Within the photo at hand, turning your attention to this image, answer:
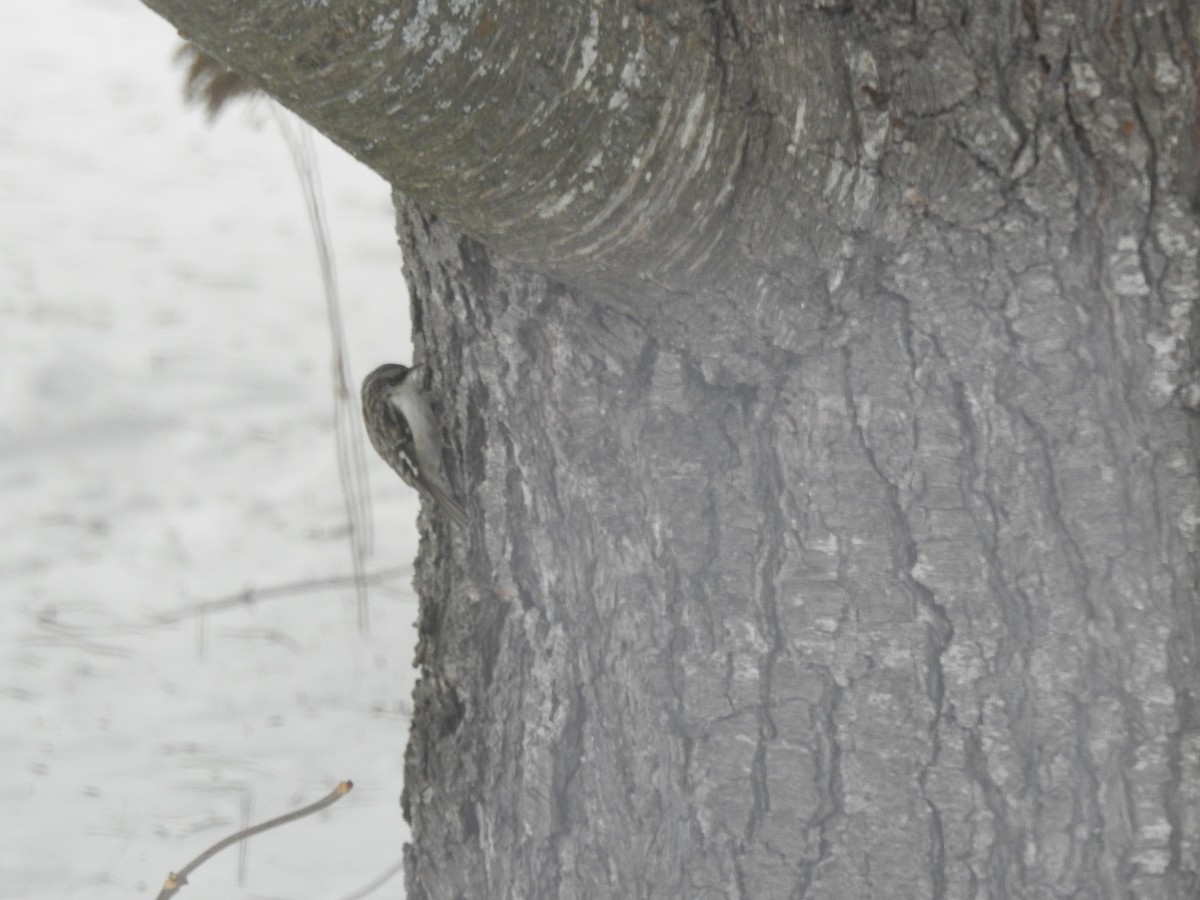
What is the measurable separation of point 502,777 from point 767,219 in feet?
3.11

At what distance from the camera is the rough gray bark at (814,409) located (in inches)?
55.6

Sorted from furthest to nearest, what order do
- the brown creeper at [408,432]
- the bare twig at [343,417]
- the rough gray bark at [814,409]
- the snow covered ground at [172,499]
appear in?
1. the bare twig at [343,417]
2. the snow covered ground at [172,499]
3. the brown creeper at [408,432]
4. the rough gray bark at [814,409]

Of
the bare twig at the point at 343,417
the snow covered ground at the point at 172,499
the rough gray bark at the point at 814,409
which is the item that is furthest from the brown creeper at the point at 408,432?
the snow covered ground at the point at 172,499

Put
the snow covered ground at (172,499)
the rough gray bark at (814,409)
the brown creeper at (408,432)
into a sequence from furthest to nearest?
the snow covered ground at (172,499) < the brown creeper at (408,432) < the rough gray bark at (814,409)

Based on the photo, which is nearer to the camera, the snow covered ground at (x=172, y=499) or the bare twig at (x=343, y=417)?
the snow covered ground at (x=172, y=499)

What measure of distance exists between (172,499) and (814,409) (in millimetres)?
4564

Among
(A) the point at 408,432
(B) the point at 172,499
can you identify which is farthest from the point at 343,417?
(A) the point at 408,432

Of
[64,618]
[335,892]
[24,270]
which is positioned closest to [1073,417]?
[335,892]

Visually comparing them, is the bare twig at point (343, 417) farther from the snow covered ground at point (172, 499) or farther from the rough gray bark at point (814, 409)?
the rough gray bark at point (814, 409)

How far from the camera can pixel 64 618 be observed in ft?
15.6

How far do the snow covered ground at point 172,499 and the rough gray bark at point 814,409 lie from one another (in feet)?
6.55

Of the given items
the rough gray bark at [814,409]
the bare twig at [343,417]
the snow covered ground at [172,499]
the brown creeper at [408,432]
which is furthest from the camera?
the bare twig at [343,417]

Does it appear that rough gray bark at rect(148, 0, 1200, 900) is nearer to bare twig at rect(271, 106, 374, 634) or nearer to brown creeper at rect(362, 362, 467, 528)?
brown creeper at rect(362, 362, 467, 528)

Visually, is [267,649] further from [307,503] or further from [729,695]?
[729,695]
